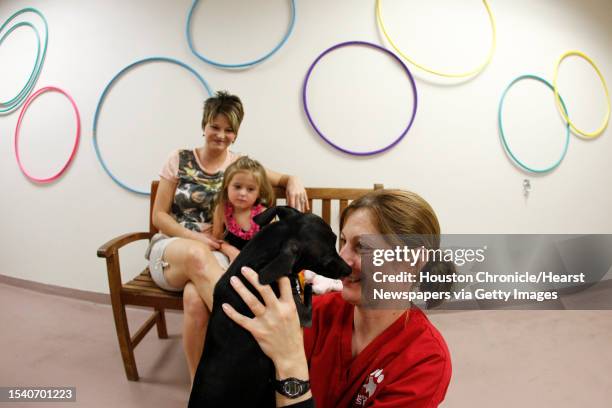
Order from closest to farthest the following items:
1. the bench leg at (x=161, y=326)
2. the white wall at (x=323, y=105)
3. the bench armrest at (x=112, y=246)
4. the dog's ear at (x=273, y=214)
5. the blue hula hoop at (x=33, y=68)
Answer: the dog's ear at (x=273, y=214), the bench armrest at (x=112, y=246), the bench leg at (x=161, y=326), the white wall at (x=323, y=105), the blue hula hoop at (x=33, y=68)

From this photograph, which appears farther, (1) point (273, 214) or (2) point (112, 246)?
(2) point (112, 246)

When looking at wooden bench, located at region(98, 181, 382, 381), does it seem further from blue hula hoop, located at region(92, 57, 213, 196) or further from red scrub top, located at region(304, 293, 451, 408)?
red scrub top, located at region(304, 293, 451, 408)

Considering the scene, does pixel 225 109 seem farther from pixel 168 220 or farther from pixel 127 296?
pixel 127 296

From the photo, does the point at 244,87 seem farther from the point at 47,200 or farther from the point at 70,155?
the point at 47,200

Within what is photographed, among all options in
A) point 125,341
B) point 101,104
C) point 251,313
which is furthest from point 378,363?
point 101,104

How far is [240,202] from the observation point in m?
1.83

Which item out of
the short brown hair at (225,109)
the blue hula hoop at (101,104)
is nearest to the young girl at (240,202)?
the short brown hair at (225,109)

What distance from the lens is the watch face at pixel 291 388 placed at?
74 centimetres

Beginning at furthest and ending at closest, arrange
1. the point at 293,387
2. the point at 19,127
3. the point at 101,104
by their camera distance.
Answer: the point at 19,127 < the point at 101,104 < the point at 293,387

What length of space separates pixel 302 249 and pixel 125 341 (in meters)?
1.42

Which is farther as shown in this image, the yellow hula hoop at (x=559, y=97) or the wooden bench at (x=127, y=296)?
the yellow hula hoop at (x=559, y=97)

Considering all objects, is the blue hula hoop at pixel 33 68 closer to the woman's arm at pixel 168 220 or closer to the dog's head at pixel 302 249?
the woman's arm at pixel 168 220

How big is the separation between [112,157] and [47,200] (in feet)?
2.32

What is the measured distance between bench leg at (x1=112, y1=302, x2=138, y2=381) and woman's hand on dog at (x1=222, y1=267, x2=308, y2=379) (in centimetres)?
125
